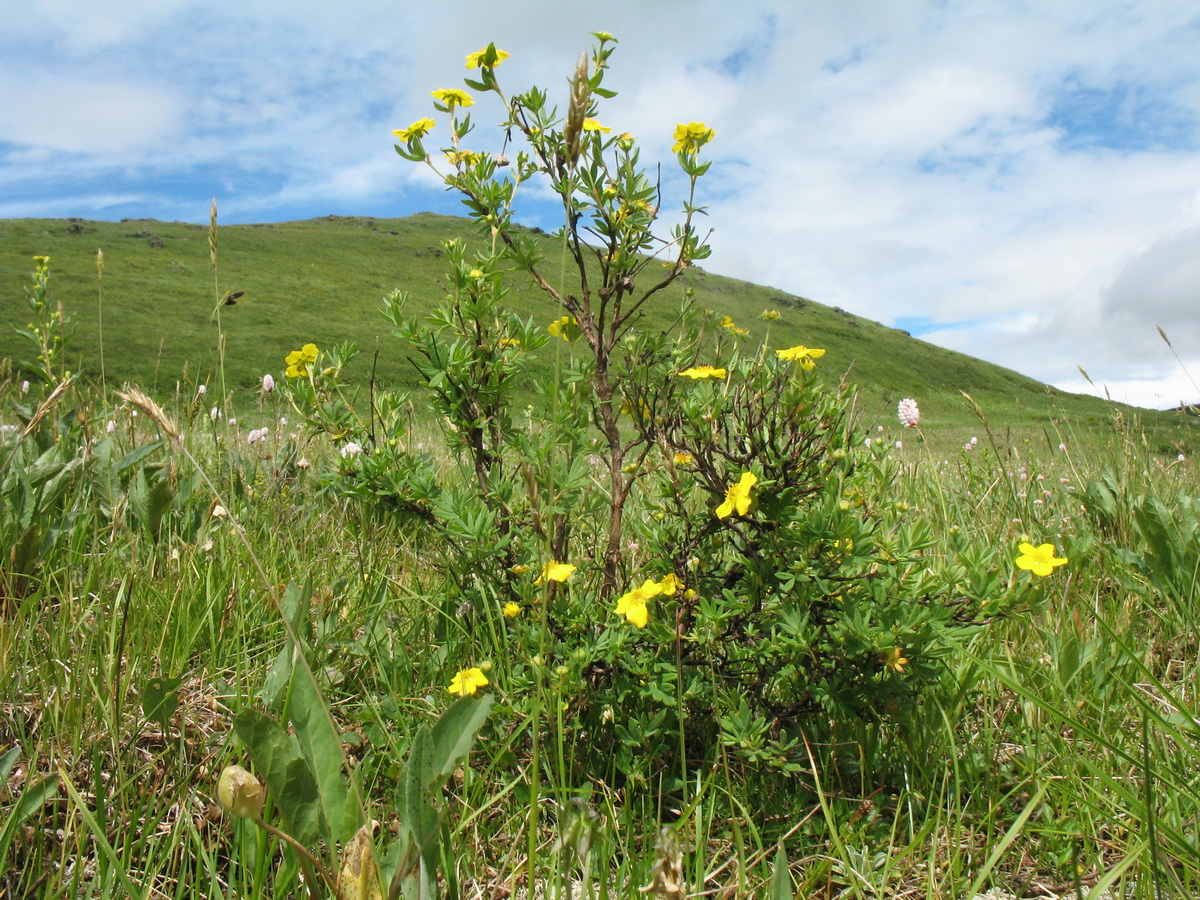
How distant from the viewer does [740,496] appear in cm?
141

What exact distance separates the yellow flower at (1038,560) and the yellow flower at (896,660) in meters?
0.28

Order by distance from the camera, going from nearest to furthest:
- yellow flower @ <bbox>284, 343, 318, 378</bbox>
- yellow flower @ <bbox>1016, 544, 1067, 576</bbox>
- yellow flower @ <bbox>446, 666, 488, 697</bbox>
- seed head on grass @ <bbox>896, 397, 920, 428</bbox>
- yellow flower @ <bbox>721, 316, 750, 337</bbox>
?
yellow flower @ <bbox>1016, 544, 1067, 576</bbox>, yellow flower @ <bbox>446, 666, 488, 697</bbox>, yellow flower @ <bbox>721, 316, 750, 337</bbox>, yellow flower @ <bbox>284, 343, 318, 378</bbox>, seed head on grass @ <bbox>896, 397, 920, 428</bbox>

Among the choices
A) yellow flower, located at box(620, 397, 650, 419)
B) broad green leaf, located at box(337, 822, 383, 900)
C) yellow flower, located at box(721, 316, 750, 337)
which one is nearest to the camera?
broad green leaf, located at box(337, 822, 383, 900)

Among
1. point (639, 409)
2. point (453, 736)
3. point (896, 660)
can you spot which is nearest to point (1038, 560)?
point (896, 660)

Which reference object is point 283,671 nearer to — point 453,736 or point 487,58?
point 453,736

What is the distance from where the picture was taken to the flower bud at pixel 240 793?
90cm

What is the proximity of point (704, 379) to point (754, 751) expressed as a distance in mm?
820

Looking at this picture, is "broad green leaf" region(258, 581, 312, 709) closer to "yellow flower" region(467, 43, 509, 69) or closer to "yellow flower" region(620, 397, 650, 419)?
"yellow flower" region(620, 397, 650, 419)

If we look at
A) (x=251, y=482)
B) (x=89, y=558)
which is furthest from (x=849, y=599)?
(x=251, y=482)

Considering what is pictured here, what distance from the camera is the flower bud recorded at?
90 centimetres

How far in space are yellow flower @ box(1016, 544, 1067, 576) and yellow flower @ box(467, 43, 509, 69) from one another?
168cm

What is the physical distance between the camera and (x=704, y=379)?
171cm

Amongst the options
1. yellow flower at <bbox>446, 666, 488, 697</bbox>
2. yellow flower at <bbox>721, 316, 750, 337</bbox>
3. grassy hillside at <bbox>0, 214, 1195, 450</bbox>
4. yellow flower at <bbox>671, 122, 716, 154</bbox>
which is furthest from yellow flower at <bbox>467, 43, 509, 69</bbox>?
grassy hillside at <bbox>0, 214, 1195, 450</bbox>

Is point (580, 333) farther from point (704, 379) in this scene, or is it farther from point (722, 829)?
point (722, 829)
